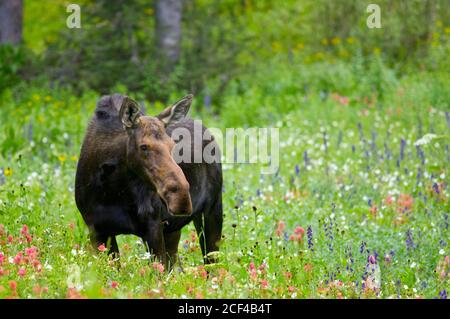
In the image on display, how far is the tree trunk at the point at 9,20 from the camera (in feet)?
51.7

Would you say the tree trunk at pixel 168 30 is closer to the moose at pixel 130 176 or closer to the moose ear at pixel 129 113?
the moose at pixel 130 176

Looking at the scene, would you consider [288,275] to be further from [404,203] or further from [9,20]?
[9,20]

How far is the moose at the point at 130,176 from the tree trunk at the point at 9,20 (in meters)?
10.5

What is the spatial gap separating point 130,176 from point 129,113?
497 millimetres

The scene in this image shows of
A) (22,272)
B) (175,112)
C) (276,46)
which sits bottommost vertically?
(22,272)

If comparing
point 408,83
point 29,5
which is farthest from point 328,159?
point 29,5

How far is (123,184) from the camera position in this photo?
572cm

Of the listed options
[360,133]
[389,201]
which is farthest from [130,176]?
[360,133]

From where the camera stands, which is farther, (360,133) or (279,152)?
(360,133)

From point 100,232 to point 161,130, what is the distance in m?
0.95

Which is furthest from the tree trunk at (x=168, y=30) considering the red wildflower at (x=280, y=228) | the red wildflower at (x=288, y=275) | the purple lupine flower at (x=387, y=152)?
the red wildflower at (x=288, y=275)

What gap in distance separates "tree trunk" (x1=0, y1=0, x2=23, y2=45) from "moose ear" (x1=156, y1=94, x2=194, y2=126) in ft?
36.0

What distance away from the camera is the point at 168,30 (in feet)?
50.9
